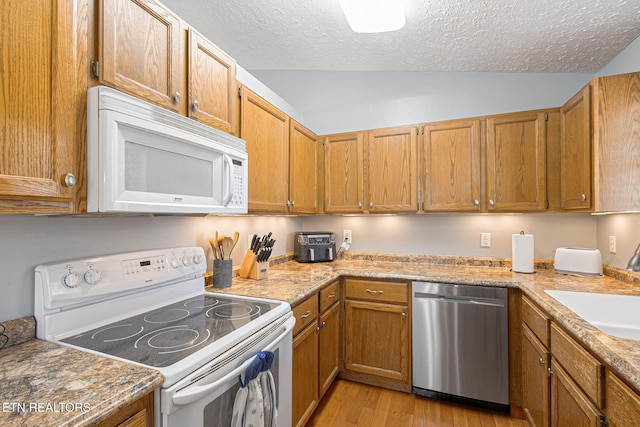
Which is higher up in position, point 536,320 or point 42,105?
point 42,105

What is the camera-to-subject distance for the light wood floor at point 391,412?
75.2 inches

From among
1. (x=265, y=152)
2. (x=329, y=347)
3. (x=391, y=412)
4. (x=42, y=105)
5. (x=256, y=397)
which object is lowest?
(x=391, y=412)

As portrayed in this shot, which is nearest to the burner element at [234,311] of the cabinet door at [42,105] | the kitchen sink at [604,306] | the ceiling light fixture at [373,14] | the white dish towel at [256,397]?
the white dish towel at [256,397]

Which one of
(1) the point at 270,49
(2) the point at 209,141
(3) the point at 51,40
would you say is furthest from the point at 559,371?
(1) the point at 270,49

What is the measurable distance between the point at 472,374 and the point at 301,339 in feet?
4.06

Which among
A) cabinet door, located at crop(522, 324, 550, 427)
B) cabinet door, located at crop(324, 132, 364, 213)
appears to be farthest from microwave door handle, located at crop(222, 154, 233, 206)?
cabinet door, located at crop(522, 324, 550, 427)

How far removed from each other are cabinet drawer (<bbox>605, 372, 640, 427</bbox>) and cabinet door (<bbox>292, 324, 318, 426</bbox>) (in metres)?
1.26

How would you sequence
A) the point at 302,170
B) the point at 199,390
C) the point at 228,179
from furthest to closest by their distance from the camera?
the point at 302,170 → the point at 228,179 → the point at 199,390

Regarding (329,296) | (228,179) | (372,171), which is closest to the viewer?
(228,179)

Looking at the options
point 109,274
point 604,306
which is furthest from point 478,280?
point 109,274

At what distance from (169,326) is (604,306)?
2.17 meters

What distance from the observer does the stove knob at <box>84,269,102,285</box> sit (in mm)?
1141

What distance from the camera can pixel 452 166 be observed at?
2373 mm

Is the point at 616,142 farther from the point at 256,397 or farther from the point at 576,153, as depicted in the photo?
the point at 256,397
